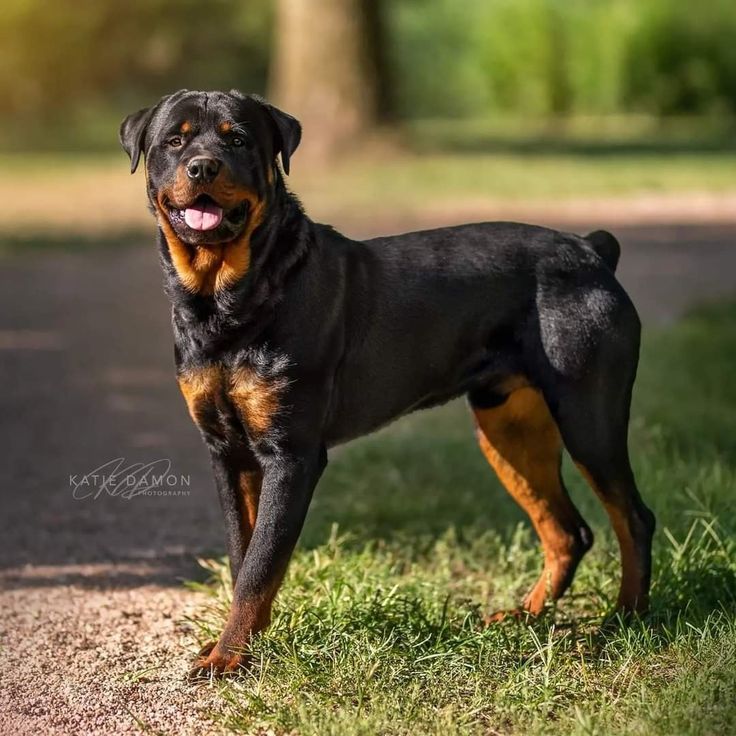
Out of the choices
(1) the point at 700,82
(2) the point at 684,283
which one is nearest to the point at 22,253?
(2) the point at 684,283

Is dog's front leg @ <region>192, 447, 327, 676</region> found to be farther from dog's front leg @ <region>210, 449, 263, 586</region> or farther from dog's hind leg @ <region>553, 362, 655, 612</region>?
dog's hind leg @ <region>553, 362, 655, 612</region>

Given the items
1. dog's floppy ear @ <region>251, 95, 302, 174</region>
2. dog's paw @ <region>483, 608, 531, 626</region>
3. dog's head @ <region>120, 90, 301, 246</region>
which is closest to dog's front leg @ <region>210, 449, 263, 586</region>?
dog's head @ <region>120, 90, 301, 246</region>

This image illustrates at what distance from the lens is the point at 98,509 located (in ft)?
19.7

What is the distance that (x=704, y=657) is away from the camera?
3930mm

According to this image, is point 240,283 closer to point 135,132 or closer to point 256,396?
point 256,396

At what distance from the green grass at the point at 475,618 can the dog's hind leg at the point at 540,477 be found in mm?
141

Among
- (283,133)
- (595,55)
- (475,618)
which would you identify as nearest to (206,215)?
(283,133)

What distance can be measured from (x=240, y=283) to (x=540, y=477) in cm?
139

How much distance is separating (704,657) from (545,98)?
30300mm

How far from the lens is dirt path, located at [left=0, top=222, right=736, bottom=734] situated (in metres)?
4.05

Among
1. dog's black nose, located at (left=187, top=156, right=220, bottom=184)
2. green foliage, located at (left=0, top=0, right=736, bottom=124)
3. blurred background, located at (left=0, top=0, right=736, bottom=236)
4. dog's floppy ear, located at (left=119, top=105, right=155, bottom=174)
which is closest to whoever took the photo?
dog's black nose, located at (left=187, top=156, right=220, bottom=184)

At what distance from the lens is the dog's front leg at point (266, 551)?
3986 mm

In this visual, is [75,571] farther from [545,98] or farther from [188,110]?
[545,98]

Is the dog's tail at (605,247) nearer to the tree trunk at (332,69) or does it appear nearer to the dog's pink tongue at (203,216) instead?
the dog's pink tongue at (203,216)
